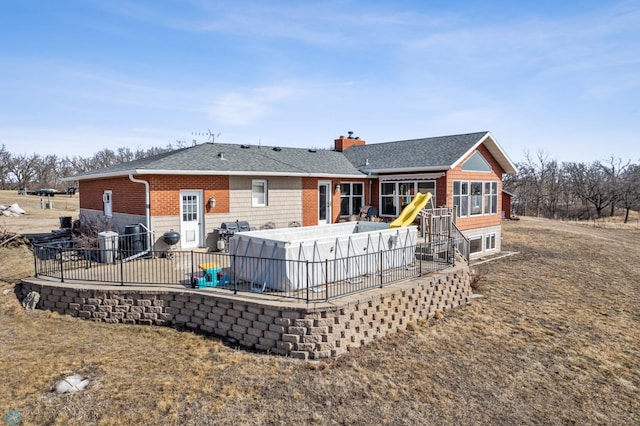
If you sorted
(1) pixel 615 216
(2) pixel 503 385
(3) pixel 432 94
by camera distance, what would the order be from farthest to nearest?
1. (1) pixel 615 216
2. (3) pixel 432 94
3. (2) pixel 503 385

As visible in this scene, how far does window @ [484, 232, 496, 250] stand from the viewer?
19380 mm

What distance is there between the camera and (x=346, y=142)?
23.5 meters

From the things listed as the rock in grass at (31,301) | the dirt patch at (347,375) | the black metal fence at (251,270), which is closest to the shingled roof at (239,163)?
the black metal fence at (251,270)

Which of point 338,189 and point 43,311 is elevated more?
point 338,189

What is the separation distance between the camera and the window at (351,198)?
18.6 meters

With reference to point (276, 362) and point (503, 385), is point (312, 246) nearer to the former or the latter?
point (276, 362)

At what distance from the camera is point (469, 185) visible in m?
17.6

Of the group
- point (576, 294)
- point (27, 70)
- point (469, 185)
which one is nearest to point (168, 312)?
point (27, 70)

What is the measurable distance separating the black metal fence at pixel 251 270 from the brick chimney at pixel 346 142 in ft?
40.2

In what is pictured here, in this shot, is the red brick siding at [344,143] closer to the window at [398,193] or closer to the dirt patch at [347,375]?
the window at [398,193]

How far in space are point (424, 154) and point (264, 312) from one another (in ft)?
41.1

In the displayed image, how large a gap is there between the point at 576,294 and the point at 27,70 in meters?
20.3

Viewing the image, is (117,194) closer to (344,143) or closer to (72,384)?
(72,384)

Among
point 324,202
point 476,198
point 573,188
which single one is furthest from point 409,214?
point 573,188
